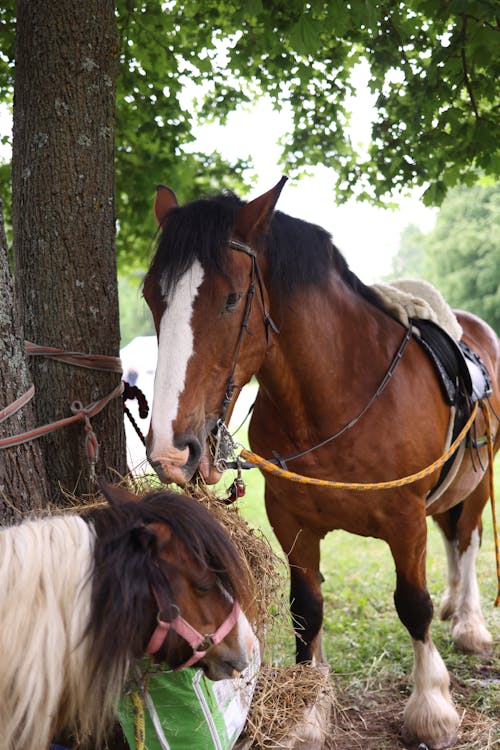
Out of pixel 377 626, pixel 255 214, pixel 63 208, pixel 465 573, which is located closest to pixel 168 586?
pixel 255 214

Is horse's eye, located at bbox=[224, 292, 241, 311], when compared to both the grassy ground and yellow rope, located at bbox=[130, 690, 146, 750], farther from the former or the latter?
yellow rope, located at bbox=[130, 690, 146, 750]

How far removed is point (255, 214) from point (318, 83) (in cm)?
319

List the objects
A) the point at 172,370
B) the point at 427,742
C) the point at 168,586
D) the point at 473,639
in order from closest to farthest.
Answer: the point at 168,586, the point at 172,370, the point at 427,742, the point at 473,639

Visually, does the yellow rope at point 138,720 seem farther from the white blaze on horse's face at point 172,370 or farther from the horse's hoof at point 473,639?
the horse's hoof at point 473,639

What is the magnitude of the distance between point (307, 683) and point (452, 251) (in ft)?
85.9

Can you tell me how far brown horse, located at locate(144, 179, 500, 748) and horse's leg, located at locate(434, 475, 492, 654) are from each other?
3.18ft

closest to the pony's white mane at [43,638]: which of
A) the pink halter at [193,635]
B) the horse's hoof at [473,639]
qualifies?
the pink halter at [193,635]

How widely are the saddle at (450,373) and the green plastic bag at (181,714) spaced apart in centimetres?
162

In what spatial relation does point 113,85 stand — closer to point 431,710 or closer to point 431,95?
point 431,95

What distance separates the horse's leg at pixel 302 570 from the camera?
10.2ft

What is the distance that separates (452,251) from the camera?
2667 cm

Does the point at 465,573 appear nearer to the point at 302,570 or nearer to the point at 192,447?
the point at 302,570

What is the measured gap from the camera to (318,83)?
5102 mm

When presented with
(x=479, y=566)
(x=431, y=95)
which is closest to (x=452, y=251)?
(x=479, y=566)
